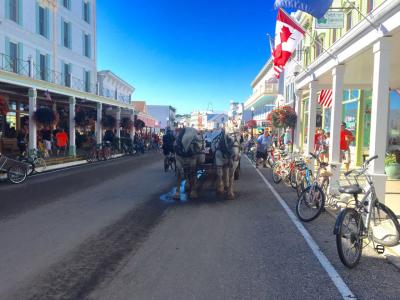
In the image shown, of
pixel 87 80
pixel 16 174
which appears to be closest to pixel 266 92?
pixel 87 80

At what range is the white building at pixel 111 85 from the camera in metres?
38.2

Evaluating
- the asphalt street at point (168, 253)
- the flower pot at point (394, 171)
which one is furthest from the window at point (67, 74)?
the flower pot at point (394, 171)

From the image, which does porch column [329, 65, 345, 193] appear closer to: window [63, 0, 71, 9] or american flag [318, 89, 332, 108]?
american flag [318, 89, 332, 108]

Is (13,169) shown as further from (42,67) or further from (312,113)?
(42,67)

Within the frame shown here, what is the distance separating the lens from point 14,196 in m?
10.3

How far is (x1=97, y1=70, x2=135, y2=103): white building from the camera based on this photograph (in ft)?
125

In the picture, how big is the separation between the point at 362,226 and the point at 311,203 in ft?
7.69

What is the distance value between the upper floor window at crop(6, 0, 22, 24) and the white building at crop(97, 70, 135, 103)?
1228cm

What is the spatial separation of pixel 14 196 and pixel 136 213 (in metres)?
4.08

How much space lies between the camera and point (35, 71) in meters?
23.0

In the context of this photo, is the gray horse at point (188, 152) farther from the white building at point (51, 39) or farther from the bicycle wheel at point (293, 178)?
the white building at point (51, 39)

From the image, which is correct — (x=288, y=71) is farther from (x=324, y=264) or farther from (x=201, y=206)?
(x=324, y=264)

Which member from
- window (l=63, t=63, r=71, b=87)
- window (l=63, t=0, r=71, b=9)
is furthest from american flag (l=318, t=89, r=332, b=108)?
window (l=63, t=0, r=71, b=9)

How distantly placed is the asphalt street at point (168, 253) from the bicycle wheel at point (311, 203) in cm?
23
